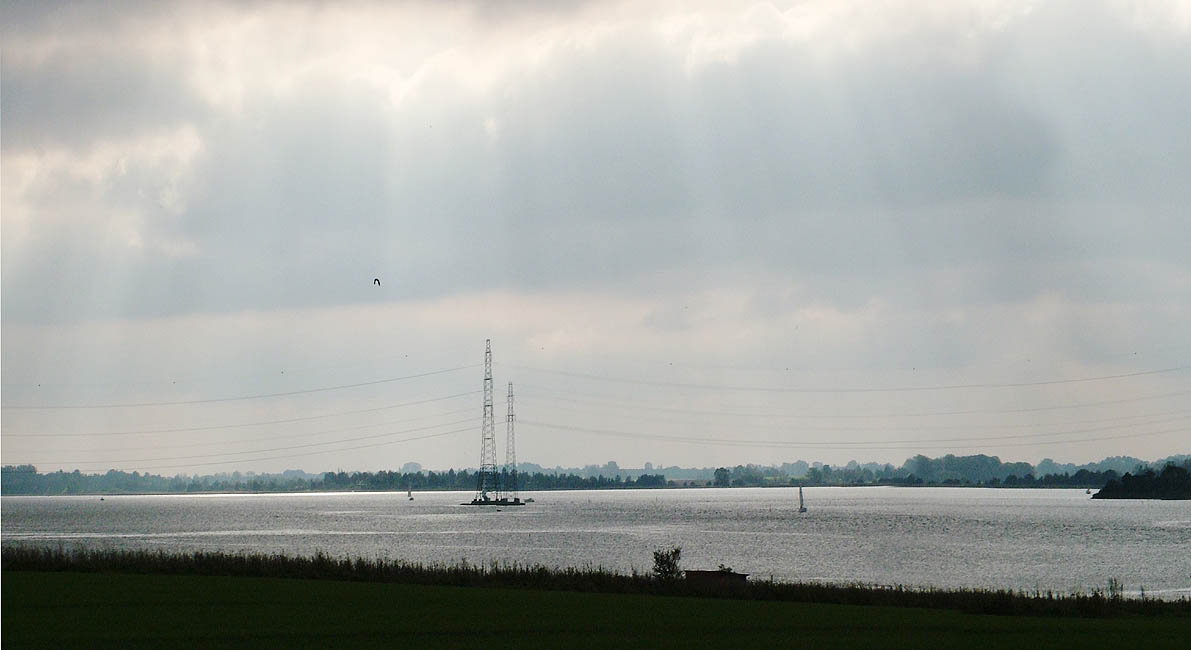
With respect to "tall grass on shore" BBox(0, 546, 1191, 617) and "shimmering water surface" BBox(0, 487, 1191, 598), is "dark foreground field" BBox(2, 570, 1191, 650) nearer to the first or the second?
"tall grass on shore" BBox(0, 546, 1191, 617)

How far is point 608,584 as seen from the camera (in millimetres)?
45438

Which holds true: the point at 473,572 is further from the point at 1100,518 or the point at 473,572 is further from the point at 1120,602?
the point at 1100,518

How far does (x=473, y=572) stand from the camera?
160 feet

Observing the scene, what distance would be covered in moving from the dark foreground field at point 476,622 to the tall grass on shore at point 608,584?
220 centimetres

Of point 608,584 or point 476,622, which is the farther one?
point 608,584

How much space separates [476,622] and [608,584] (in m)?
12.8

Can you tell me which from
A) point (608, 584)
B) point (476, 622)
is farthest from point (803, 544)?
point (476, 622)

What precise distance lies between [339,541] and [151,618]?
3468 inches

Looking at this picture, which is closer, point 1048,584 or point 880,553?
point 1048,584

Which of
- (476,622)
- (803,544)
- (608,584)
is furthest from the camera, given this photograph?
(803,544)

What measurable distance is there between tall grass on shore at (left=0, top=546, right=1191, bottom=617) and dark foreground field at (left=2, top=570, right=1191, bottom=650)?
2.20 m

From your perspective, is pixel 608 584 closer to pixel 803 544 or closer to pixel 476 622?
pixel 476 622

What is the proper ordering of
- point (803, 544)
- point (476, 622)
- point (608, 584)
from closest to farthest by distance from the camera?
point (476, 622), point (608, 584), point (803, 544)

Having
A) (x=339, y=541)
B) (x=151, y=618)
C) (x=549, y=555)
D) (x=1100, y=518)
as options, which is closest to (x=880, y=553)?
(x=549, y=555)
